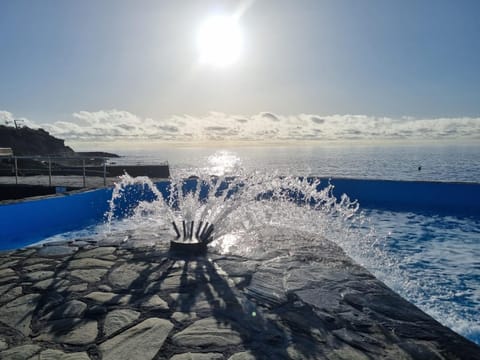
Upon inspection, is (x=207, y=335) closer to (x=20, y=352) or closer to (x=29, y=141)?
(x=20, y=352)

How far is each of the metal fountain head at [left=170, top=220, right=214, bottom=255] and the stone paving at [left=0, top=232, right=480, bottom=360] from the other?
0.50 m

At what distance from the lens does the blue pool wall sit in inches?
333

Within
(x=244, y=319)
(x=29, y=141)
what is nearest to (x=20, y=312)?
(x=244, y=319)

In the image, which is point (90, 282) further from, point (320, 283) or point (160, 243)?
point (320, 283)

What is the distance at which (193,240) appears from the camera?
5.25 meters

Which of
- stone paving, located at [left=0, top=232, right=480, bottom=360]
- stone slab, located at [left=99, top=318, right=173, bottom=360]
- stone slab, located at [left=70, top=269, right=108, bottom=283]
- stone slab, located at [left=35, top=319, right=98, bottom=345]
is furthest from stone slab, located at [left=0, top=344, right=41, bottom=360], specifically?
stone slab, located at [left=70, top=269, right=108, bottom=283]

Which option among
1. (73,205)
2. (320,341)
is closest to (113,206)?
(73,205)

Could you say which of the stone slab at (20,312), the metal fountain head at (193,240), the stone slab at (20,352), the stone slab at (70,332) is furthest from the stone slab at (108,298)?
the metal fountain head at (193,240)

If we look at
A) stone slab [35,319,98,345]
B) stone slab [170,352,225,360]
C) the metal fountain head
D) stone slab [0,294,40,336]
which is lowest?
stone slab [170,352,225,360]

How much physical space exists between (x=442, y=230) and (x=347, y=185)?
23.1ft

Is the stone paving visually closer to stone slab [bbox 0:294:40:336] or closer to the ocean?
stone slab [bbox 0:294:40:336]

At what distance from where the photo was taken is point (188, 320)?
2928 mm

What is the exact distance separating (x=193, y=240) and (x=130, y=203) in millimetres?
8353

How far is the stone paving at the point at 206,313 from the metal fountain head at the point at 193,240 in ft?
1.63
